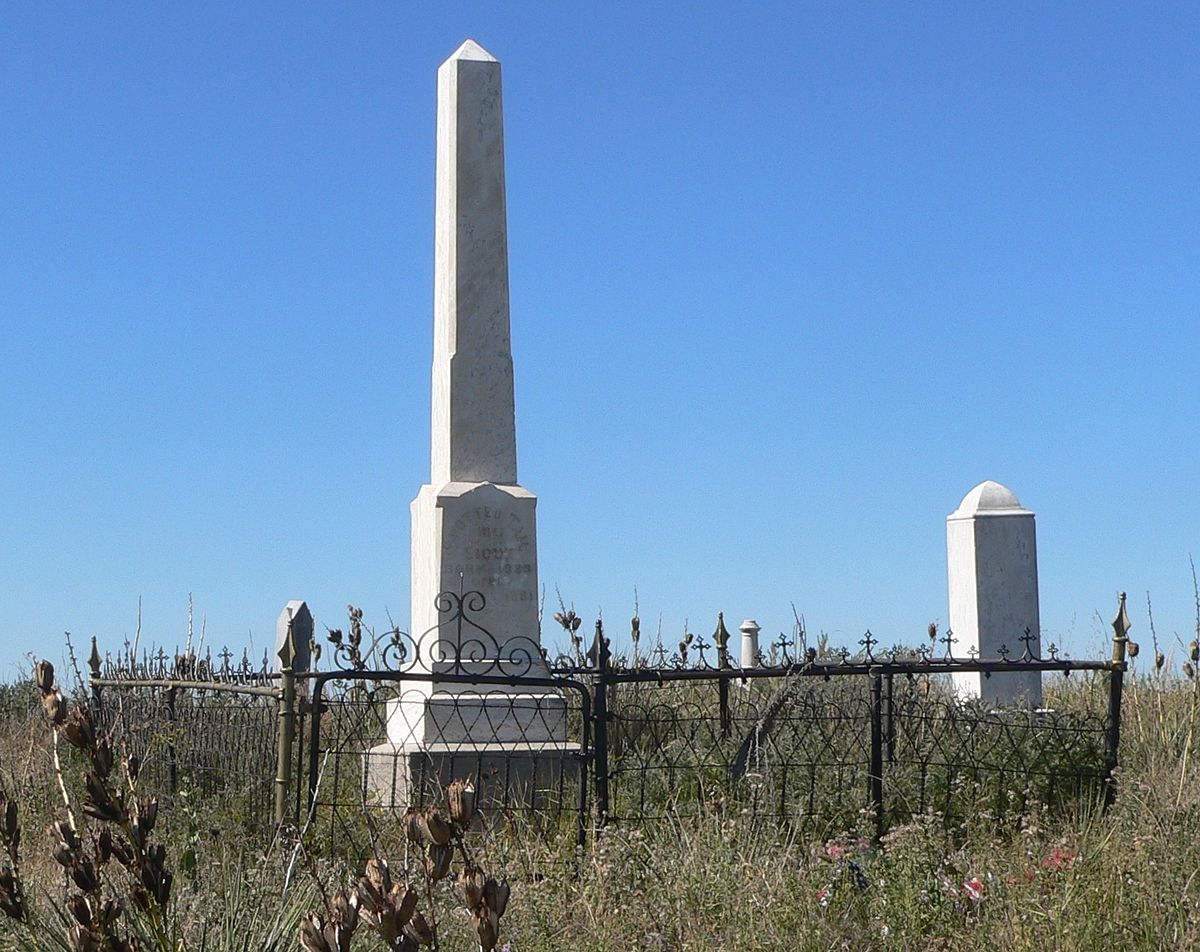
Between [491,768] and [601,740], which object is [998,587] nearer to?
[491,768]

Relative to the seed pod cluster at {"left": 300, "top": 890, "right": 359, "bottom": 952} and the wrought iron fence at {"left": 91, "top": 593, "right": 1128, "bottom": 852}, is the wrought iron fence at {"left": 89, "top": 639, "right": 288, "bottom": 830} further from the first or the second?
the seed pod cluster at {"left": 300, "top": 890, "right": 359, "bottom": 952}

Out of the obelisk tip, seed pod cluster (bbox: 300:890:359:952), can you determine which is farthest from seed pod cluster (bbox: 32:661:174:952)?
the obelisk tip

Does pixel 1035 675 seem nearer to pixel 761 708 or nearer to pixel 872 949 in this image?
pixel 761 708

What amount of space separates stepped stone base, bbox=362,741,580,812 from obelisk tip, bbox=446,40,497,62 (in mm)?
5069

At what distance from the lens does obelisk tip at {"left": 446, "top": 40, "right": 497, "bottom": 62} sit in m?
10.4

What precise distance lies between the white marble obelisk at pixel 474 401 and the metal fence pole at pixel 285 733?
219 cm

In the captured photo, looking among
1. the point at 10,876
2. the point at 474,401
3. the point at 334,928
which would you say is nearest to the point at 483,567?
the point at 474,401

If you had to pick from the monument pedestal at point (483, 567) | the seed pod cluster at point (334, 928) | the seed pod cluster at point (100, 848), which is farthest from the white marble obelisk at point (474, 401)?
the seed pod cluster at point (334, 928)

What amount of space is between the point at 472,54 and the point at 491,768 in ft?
17.4

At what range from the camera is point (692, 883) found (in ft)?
18.3

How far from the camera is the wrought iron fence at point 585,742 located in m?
7.55

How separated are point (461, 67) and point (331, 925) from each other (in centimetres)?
905

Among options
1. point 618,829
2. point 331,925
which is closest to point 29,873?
point 618,829

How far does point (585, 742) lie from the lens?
24.6ft
